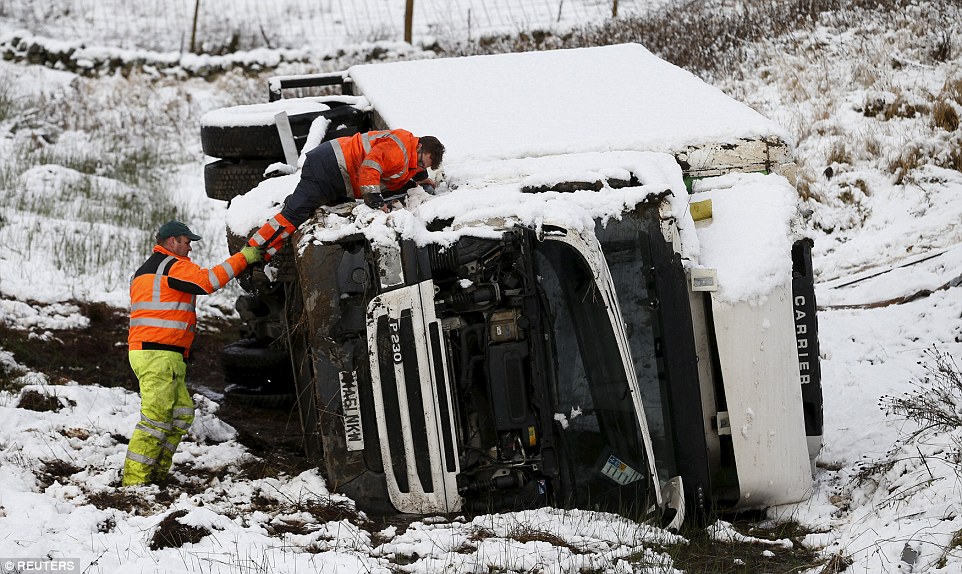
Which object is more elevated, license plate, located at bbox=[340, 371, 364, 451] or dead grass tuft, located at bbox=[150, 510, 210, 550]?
license plate, located at bbox=[340, 371, 364, 451]

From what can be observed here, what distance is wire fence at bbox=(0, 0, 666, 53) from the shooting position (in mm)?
17594

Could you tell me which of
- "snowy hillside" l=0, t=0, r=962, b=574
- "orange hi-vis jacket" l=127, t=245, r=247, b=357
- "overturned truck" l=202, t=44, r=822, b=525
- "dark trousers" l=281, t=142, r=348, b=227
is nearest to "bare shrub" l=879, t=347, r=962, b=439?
"snowy hillside" l=0, t=0, r=962, b=574

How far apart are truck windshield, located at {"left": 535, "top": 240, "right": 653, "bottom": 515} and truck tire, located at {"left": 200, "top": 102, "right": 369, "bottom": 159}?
2.72m

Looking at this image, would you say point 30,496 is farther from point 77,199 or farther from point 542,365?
point 77,199

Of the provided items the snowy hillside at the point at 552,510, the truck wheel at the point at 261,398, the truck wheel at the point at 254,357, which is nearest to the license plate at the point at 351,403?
the snowy hillside at the point at 552,510

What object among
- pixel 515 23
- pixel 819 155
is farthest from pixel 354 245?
pixel 515 23

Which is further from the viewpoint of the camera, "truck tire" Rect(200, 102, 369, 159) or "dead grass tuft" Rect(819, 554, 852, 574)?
"truck tire" Rect(200, 102, 369, 159)

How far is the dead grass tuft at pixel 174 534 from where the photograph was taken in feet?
13.5

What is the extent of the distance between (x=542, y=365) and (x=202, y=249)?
630 centimetres

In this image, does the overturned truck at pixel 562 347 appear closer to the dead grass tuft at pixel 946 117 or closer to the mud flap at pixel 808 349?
the mud flap at pixel 808 349

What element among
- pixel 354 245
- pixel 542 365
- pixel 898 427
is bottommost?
pixel 898 427

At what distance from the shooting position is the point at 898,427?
17.8ft

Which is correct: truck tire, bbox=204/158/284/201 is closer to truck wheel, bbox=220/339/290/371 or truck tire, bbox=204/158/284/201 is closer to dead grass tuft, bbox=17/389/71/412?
truck wheel, bbox=220/339/290/371

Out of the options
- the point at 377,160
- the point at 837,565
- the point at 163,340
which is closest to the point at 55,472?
the point at 163,340
